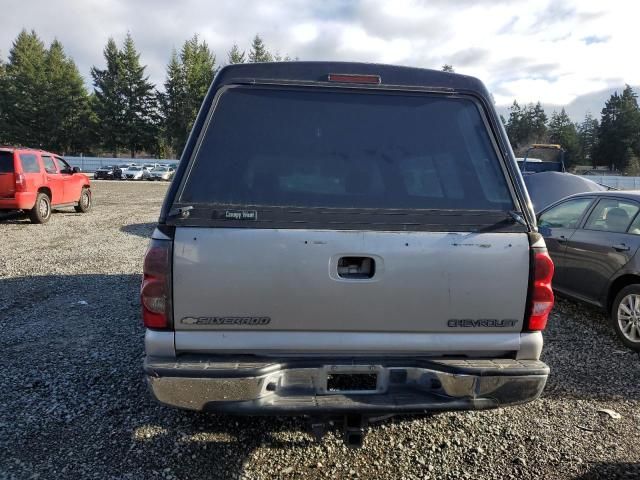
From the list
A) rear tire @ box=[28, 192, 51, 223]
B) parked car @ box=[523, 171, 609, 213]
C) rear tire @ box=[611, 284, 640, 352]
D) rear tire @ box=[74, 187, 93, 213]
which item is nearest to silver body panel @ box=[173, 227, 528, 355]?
rear tire @ box=[611, 284, 640, 352]

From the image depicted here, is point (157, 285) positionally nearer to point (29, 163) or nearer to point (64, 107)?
point (29, 163)

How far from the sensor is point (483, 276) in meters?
2.32

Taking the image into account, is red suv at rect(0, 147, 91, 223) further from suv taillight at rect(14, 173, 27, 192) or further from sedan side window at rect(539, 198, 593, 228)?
sedan side window at rect(539, 198, 593, 228)

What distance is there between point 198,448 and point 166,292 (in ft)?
3.93

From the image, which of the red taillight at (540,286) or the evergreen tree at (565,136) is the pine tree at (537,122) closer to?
the evergreen tree at (565,136)

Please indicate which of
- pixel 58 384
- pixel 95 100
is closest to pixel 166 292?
pixel 58 384

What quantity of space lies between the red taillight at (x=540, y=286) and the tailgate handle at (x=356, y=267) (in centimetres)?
83

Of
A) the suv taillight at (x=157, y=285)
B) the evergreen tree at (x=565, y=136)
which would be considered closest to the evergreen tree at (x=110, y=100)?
the evergreen tree at (x=565, y=136)

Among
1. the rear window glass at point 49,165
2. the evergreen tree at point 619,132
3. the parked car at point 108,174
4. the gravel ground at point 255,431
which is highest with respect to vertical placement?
the evergreen tree at point 619,132

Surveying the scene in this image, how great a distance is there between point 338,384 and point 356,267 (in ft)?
2.01

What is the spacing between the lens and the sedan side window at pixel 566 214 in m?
5.71

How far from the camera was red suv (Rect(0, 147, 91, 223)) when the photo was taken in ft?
34.7

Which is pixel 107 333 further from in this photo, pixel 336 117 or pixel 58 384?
pixel 336 117

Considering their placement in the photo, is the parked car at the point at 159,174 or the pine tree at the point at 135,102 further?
the pine tree at the point at 135,102
